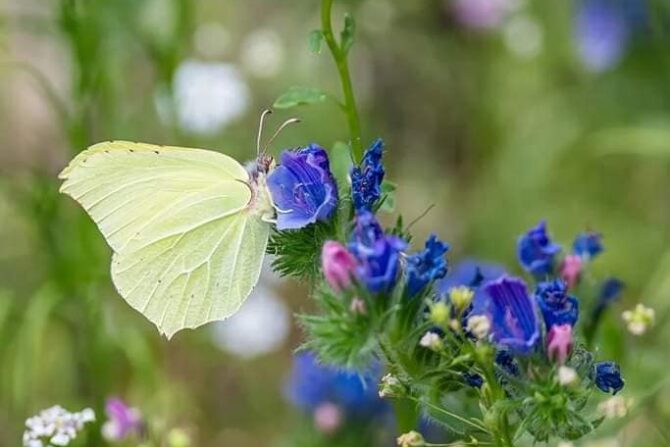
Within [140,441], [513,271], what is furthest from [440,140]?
[140,441]

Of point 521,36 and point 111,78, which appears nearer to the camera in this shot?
point 111,78

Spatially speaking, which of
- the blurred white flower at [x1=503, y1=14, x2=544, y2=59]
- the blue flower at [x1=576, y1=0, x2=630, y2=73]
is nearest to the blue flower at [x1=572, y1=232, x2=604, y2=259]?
the blue flower at [x1=576, y1=0, x2=630, y2=73]

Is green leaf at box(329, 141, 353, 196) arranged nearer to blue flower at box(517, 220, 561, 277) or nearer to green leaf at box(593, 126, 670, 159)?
blue flower at box(517, 220, 561, 277)

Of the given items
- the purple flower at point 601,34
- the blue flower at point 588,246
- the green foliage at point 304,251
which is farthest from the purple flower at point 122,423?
the purple flower at point 601,34

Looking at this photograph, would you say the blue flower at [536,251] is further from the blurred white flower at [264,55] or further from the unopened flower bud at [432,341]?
the blurred white flower at [264,55]

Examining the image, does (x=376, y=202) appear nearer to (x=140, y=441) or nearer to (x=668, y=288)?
(x=140, y=441)

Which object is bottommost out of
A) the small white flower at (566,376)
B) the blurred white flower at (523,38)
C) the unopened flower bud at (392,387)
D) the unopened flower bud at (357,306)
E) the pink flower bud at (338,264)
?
the blurred white flower at (523,38)

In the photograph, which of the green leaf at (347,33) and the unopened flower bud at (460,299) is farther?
the green leaf at (347,33)

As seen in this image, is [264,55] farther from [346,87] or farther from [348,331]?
[348,331]
